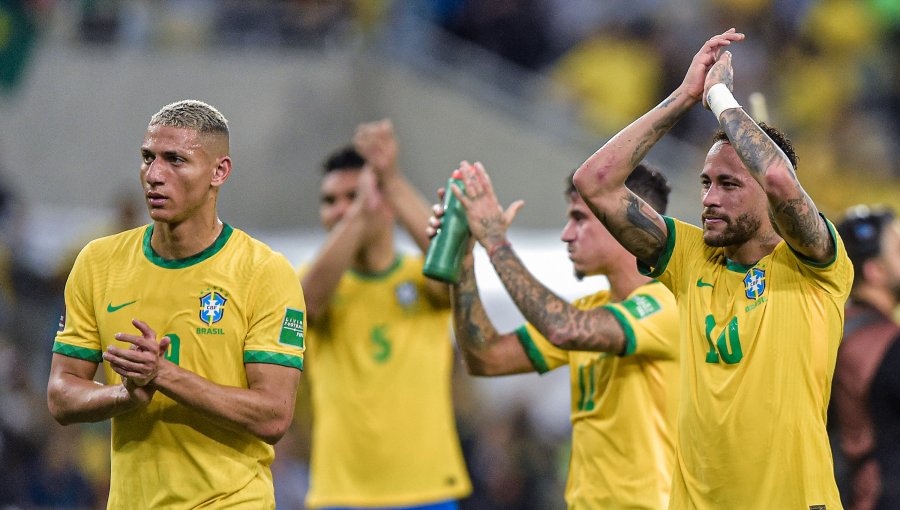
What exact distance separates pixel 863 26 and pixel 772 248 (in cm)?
1186

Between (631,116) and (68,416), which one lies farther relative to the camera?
(631,116)

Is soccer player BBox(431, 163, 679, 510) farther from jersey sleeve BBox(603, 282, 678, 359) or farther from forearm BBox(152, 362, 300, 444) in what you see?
forearm BBox(152, 362, 300, 444)

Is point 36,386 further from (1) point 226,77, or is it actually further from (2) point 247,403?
(2) point 247,403

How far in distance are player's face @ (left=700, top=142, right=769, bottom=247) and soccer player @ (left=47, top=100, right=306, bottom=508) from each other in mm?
1601

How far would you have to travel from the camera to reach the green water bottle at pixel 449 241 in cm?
589

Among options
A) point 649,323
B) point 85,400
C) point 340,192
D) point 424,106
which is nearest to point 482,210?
point 649,323

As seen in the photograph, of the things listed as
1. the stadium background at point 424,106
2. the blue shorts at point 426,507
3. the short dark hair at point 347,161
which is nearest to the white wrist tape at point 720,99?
the short dark hair at point 347,161

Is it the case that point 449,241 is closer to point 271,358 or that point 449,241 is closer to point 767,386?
point 271,358

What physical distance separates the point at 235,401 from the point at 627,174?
177 centimetres

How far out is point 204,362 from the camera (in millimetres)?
4930

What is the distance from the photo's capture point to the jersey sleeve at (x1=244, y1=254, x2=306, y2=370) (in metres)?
4.94

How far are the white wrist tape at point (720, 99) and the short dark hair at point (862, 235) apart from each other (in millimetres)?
2320

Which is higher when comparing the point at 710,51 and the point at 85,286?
the point at 710,51

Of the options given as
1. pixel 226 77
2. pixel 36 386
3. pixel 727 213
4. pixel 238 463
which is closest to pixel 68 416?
pixel 238 463
